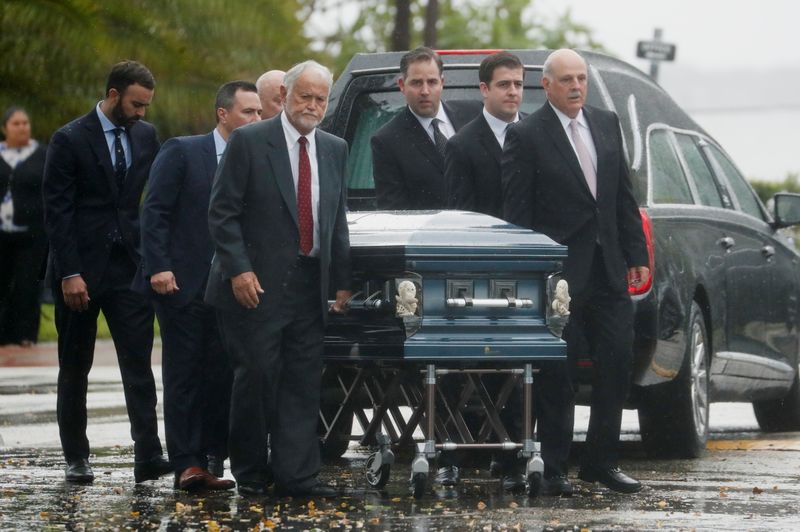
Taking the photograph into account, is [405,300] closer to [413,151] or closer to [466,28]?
[413,151]

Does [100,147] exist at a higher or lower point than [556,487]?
higher

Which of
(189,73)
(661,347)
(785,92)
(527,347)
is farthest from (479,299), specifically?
(785,92)

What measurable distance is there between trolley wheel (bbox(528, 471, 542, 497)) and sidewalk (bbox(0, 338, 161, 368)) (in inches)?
375

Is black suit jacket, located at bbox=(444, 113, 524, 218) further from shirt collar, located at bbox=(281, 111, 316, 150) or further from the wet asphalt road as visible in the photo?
the wet asphalt road

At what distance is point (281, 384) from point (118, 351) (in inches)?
49.2

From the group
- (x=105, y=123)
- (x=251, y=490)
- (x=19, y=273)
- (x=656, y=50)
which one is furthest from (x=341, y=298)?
(x=656, y=50)

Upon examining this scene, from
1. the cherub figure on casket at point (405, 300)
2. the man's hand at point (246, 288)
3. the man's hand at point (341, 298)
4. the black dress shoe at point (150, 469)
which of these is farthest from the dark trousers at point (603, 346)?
the black dress shoe at point (150, 469)

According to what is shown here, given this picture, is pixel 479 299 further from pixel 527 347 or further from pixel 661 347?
pixel 661 347

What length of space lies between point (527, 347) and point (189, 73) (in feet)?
60.2

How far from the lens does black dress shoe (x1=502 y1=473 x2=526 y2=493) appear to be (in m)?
9.02

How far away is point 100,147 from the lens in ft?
32.0

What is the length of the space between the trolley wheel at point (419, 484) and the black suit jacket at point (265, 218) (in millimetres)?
843

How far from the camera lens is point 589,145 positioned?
924 cm

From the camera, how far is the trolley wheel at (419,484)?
28.0 ft
